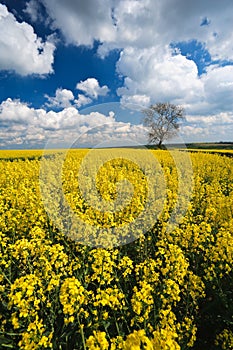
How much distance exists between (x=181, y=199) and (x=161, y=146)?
99.0 ft

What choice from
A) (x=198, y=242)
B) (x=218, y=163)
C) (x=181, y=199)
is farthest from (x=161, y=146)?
(x=198, y=242)

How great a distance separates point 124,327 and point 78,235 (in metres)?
1.59

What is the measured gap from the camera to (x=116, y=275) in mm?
3367

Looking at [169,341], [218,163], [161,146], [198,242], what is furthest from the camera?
[161,146]

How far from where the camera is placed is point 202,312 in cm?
341

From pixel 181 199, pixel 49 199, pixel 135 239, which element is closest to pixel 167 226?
pixel 135 239

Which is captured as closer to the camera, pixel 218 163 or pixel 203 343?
pixel 203 343

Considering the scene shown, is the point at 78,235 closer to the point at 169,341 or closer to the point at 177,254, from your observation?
the point at 177,254

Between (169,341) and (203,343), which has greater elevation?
(169,341)

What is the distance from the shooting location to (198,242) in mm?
3963

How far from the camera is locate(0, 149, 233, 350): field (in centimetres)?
246

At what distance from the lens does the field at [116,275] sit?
2.46m

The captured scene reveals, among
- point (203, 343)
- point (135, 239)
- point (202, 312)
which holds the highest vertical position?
point (135, 239)

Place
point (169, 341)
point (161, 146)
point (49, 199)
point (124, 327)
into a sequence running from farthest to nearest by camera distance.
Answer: point (161, 146), point (49, 199), point (124, 327), point (169, 341)
